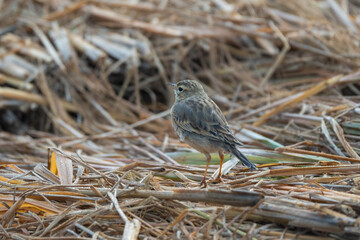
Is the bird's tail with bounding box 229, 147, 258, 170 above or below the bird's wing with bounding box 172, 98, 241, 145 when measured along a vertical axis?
below

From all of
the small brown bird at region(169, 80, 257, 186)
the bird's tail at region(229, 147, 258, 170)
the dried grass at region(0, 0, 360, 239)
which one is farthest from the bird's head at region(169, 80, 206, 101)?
the bird's tail at region(229, 147, 258, 170)

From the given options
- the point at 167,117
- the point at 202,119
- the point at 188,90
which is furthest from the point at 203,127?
the point at 167,117

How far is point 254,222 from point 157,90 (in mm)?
4487

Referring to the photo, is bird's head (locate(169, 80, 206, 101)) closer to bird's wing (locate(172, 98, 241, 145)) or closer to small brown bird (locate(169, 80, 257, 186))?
small brown bird (locate(169, 80, 257, 186))

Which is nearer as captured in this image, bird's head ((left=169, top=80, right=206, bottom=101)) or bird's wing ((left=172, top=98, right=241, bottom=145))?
bird's wing ((left=172, top=98, right=241, bottom=145))

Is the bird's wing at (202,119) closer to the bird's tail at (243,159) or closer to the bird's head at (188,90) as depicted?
the bird's tail at (243,159)

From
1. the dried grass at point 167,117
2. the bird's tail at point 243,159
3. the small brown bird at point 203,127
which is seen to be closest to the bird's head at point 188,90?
the small brown bird at point 203,127

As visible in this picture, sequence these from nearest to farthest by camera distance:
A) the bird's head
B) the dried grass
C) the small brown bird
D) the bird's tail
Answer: the dried grass → the bird's tail → the small brown bird → the bird's head

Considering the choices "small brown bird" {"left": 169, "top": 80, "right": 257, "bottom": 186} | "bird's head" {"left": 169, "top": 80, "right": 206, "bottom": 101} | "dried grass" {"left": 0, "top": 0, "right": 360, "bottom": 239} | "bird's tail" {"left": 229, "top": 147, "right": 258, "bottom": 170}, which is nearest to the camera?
"dried grass" {"left": 0, "top": 0, "right": 360, "bottom": 239}

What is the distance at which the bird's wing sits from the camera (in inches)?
153

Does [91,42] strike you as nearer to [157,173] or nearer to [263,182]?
[157,173]

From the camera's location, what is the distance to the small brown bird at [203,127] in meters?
3.82

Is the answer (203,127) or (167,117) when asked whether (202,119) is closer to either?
(203,127)

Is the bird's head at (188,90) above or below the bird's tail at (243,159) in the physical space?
above
